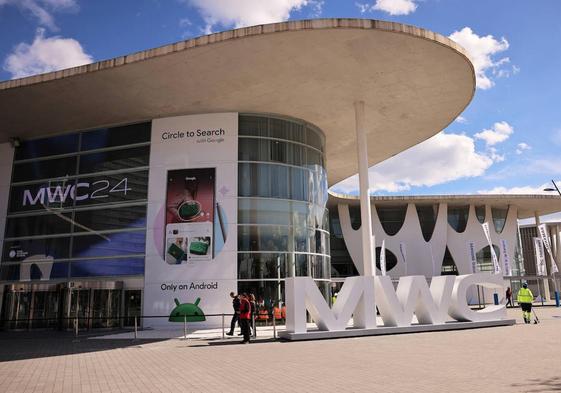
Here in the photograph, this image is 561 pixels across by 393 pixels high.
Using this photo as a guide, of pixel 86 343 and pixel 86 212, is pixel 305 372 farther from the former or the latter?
pixel 86 212

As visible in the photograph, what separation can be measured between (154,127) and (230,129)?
3.48 m

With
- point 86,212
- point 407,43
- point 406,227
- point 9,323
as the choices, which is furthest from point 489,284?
point 406,227

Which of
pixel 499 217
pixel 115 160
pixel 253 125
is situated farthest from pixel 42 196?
pixel 499 217

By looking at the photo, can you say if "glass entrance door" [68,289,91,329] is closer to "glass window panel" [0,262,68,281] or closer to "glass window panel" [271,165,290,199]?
"glass window panel" [0,262,68,281]

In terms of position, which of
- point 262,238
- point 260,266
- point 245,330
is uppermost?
point 262,238

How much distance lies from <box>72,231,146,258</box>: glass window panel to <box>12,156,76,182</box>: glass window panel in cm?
334

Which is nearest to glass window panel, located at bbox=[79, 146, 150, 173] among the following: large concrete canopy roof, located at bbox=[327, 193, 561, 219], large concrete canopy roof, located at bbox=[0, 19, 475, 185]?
large concrete canopy roof, located at bbox=[0, 19, 475, 185]

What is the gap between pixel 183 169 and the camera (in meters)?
21.0

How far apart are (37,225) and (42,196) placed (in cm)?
135

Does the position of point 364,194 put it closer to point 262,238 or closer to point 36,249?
point 262,238

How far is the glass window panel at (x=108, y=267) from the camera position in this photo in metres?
20.6

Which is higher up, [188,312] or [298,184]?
[298,184]

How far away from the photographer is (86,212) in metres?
21.8

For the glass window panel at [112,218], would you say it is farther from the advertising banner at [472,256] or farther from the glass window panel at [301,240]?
the advertising banner at [472,256]
